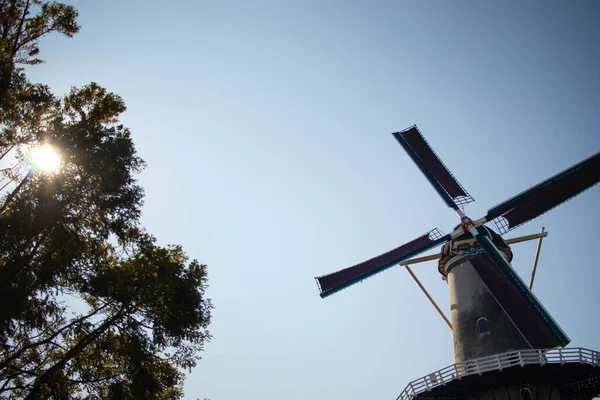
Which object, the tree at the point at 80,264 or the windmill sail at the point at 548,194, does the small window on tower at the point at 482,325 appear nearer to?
the windmill sail at the point at 548,194

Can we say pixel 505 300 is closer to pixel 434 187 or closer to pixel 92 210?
pixel 434 187

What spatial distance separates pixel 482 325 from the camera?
19.2 m

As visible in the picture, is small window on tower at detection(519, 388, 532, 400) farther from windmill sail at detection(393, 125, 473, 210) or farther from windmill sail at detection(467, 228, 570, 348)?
windmill sail at detection(393, 125, 473, 210)

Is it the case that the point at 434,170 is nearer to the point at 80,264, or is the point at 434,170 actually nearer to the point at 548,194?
the point at 548,194

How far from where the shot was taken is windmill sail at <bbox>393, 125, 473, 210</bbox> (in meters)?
25.4

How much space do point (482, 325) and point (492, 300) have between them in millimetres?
1277

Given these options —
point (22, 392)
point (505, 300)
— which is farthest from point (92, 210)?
point (505, 300)

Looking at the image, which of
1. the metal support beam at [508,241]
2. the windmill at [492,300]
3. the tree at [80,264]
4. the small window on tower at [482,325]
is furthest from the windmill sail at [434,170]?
the tree at [80,264]

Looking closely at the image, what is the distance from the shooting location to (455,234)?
909 inches

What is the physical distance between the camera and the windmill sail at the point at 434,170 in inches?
999

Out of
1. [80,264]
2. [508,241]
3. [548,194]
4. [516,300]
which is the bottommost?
[80,264]

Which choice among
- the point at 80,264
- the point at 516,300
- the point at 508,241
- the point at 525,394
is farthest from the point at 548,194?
the point at 80,264

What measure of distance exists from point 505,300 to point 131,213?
1629 centimetres

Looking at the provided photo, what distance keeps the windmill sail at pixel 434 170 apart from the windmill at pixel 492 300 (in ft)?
0.19
